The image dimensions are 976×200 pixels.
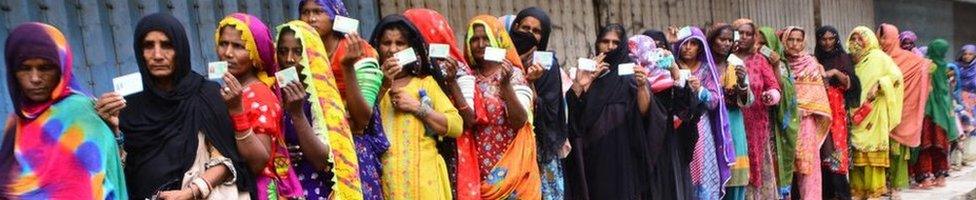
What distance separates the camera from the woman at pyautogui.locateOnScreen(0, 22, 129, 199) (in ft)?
8.40

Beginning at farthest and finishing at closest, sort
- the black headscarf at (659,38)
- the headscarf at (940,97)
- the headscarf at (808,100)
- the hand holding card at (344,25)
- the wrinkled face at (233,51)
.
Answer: the headscarf at (940,97) < the headscarf at (808,100) < the black headscarf at (659,38) < the hand holding card at (344,25) < the wrinkled face at (233,51)

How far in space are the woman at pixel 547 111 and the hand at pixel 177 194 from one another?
1.92 m

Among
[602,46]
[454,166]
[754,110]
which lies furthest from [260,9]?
[754,110]

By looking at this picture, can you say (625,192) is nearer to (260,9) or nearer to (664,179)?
(664,179)

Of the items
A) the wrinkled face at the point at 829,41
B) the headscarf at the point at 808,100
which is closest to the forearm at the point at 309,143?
the headscarf at the point at 808,100

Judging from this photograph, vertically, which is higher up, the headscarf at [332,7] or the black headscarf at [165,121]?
the headscarf at [332,7]

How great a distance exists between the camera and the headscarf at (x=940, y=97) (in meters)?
8.74

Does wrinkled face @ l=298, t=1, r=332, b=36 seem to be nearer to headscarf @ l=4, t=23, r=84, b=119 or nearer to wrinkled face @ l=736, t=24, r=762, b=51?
headscarf @ l=4, t=23, r=84, b=119

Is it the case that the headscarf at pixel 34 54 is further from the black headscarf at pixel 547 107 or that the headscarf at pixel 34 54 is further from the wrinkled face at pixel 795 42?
the wrinkled face at pixel 795 42

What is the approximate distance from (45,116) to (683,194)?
12.0 ft

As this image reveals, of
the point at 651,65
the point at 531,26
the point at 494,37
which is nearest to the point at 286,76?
the point at 494,37

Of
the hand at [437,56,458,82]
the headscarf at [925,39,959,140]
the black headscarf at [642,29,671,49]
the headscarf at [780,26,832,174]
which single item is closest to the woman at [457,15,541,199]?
the hand at [437,56,458,82]

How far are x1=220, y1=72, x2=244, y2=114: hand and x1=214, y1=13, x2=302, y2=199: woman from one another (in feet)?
0.13

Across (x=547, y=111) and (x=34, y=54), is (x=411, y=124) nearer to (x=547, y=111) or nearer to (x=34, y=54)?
(x=547, y=111)
